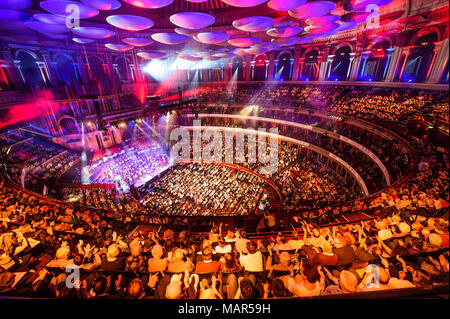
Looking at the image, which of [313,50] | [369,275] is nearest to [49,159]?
[369,275]

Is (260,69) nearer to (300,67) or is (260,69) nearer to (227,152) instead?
(300,67)

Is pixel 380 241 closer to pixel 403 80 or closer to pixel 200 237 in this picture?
pixel 200 237

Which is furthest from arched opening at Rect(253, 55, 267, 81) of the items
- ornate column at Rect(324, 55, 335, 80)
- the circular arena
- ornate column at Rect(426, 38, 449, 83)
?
ornate column at Rect(426, 38, 449, 83)

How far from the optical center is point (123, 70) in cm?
2889

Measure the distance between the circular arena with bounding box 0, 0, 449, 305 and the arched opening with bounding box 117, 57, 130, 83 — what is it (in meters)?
0.22

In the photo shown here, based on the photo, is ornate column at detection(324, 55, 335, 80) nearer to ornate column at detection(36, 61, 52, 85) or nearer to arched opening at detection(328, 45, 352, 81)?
arched opening at detection(328, 45, 352, 81)

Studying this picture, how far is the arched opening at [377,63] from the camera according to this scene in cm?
1836

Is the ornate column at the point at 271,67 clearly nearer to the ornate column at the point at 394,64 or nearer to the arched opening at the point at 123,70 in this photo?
the ornate column at the point at 394,64

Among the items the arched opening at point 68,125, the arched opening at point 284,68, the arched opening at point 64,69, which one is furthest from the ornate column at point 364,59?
the arched opening at point 64,69

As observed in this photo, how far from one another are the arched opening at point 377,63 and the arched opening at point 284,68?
1018 centimetres

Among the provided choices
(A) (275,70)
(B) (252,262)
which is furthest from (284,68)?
(B) (252,262)

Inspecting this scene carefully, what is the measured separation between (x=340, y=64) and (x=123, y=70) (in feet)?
100

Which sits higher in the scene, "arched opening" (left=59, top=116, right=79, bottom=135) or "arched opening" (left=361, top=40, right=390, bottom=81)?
"arched opening" (left=361, top=40, right=390, bottom=81)

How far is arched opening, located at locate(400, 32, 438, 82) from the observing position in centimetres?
1308
